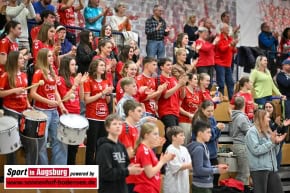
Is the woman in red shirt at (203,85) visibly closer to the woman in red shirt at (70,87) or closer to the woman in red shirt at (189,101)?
the woman in red shirt at (189,101)

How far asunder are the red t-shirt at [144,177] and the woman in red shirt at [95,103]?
5.00 feet

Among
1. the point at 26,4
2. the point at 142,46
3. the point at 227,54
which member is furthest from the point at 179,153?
the point at 142,46

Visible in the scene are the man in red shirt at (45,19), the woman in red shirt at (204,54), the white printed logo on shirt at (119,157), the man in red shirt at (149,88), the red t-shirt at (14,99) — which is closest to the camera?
the white printed logo on shirt at (119,157)

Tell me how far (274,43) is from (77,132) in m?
8.41

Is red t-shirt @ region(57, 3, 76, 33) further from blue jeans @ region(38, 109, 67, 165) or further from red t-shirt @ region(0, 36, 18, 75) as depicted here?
blue jeans @ region(38, 109, 67, 165)

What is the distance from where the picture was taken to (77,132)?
326 inches

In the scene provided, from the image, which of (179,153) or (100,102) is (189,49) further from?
(179,153)

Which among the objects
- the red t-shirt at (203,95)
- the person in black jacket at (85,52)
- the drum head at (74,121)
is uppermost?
the person in black jacket at (85,52)

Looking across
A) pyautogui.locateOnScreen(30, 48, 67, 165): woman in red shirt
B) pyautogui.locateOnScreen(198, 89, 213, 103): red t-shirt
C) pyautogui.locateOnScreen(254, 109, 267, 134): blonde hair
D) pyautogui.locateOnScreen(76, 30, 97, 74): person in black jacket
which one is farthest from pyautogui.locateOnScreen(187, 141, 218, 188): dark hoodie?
pyautogui.locateOnScreen(76, 30, 97, 74): person in black jacket

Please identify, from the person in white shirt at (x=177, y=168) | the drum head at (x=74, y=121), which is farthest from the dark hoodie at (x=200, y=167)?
the drum head at (x=74, y=121)

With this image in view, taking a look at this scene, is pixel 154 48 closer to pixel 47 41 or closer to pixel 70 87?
pixel 47 41

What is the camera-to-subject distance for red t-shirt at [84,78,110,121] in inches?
363

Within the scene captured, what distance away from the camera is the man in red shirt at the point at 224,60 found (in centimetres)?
1352

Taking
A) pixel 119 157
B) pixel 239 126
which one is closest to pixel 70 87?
pixel 119 157
